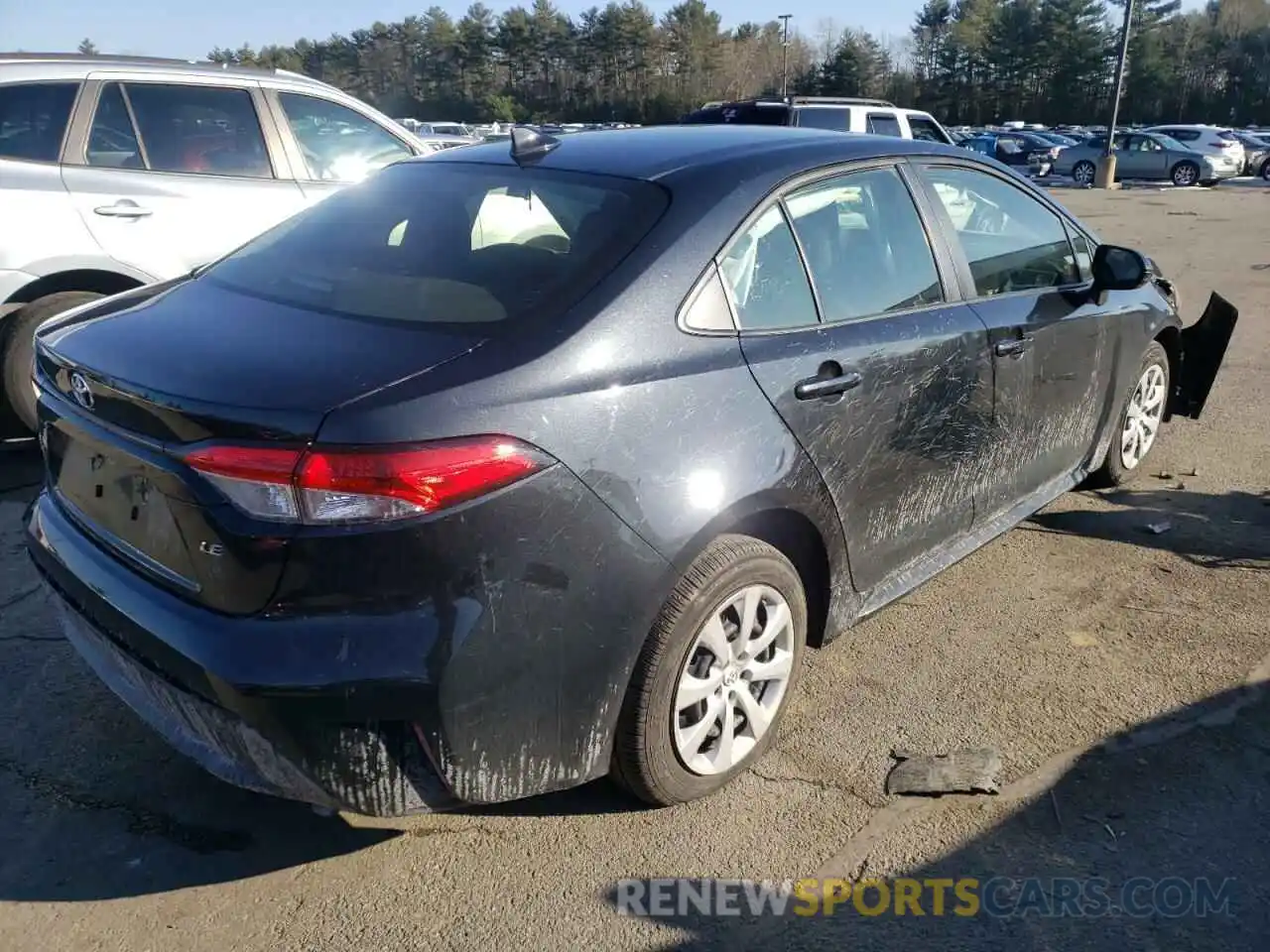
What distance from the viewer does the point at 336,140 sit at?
630cm

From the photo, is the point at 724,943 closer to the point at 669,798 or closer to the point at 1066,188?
the point at 669,798

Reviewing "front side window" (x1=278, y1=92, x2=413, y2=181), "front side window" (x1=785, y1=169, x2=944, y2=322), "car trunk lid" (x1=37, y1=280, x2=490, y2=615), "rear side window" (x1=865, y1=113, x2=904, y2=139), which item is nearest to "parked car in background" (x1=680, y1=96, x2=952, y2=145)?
"rear side window" (x1=865, y1=113, x2=904, y2=139)

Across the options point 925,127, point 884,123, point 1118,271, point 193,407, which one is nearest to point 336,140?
point 1118,271

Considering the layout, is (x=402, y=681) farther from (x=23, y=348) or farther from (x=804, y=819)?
(x=23, y=348)

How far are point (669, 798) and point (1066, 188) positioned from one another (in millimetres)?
30527

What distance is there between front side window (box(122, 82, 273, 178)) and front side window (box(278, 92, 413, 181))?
27 centimetres

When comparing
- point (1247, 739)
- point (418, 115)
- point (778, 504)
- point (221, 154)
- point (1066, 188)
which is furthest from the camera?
point (418, 115)

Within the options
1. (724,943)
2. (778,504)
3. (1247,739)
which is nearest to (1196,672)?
(1247,739)

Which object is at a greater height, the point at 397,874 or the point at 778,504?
the point at 778,504

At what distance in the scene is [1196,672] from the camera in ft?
11.0

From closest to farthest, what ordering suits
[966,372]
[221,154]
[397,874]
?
[397,874] → [966,372] → [221,154]

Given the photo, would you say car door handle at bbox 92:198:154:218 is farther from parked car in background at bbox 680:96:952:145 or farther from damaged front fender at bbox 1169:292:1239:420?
parked car in background at bbox 680:96:952:145

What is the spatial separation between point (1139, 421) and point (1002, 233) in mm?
1654

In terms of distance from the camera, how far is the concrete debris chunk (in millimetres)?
2801
